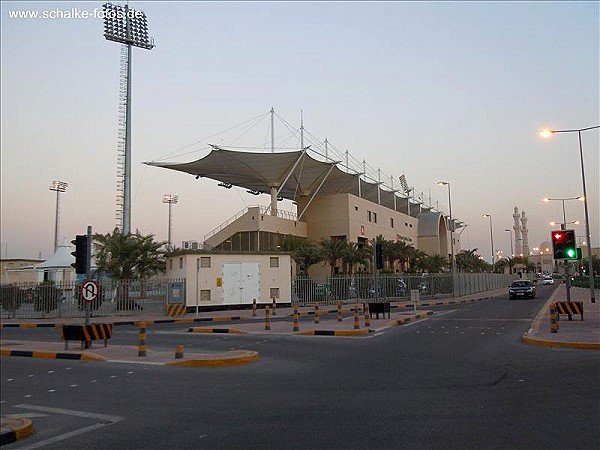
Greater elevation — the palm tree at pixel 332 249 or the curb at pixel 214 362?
the palm tree at pixel 332 249

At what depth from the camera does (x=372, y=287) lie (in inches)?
1679

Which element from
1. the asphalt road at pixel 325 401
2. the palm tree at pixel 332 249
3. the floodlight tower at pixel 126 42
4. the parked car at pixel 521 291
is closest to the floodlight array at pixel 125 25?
the floodlight tower at pixel 126 42

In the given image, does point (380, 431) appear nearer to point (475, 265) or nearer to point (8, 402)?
point (8, 402)

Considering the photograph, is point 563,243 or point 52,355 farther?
point 563,243

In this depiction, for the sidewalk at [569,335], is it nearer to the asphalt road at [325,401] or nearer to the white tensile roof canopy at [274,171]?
the asphalt road at [325,401]

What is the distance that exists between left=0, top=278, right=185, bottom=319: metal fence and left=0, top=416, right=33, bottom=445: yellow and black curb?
924 inches

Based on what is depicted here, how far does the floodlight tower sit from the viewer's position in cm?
5784

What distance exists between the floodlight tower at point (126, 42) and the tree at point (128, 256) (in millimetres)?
22249

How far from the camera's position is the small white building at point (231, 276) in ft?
108

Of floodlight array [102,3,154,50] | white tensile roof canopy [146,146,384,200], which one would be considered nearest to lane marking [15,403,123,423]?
white tensile roof canopy [146,146,384,200]

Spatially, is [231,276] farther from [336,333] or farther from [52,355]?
[52,355]

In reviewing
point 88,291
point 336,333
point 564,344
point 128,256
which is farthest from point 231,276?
point 564,344

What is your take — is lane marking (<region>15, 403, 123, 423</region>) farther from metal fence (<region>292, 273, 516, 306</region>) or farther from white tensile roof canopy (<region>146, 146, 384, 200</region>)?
white tensile roof canopy (<region>146, 146, 384, 200</region>)

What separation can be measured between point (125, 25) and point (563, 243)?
171ft
